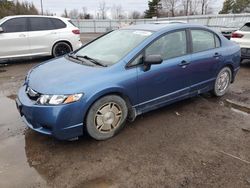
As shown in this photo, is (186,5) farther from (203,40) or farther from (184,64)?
(184,64)

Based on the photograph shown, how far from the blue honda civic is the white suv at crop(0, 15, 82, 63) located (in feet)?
16.3

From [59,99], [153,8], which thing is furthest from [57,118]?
[153,8]

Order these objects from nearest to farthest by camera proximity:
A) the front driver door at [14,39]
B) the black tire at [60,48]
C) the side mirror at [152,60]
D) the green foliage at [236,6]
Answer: the side mirror at [152,60] < the front driver door at [14,39] < the black tire at [60,48] < the green foliage at [236,6]

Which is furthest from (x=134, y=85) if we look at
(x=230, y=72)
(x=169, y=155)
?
(x=230, y=72)

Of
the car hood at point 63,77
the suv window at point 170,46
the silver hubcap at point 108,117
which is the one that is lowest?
the silver hubcap at point 108,117

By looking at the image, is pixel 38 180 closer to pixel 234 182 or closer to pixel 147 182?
pixel 147 182

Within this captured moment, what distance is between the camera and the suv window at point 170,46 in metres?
4.11

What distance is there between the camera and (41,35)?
910 cm

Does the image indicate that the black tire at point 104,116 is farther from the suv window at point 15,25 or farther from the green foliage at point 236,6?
the green foliage at point 236,6

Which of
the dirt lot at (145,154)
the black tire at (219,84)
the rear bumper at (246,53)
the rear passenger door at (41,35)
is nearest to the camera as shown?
the dirt lot at (145,154)

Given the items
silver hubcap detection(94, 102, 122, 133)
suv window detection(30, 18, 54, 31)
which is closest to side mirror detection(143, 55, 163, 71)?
silver hubcap detection(94, 102, 122, 133)

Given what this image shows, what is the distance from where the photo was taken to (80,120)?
3.35 metres

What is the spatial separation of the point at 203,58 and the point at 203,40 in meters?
0.40

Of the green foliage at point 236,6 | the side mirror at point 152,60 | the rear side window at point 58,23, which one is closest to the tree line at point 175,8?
the green foliage at point 236,6
